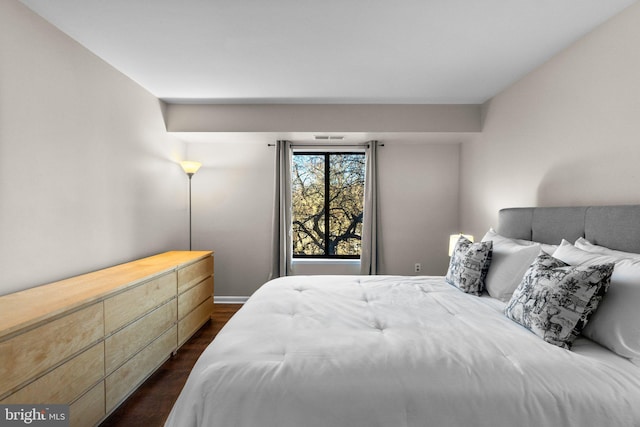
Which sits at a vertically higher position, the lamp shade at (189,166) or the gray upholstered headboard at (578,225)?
the lamp shade at (189,166)

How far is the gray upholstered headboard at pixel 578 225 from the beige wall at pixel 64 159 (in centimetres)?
349

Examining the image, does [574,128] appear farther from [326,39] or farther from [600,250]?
[326,39]

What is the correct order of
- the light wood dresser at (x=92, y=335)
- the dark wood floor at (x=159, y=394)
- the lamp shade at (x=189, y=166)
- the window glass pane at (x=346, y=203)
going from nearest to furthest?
the light wood dresser at (x=92, y=335)
the dark wood floor at (x=159, y=394)
the lamp shade at (x=189, y=166)
the window glass pane at (x=346, y=203)

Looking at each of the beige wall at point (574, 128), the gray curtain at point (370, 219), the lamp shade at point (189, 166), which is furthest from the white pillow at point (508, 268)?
the lamp shade at point (189, 166)

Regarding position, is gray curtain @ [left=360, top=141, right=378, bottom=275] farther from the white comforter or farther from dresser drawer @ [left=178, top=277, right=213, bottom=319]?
the white comforter

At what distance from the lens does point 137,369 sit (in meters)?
2.04

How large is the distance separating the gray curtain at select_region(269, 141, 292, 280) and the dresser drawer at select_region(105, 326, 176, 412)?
5.34ft

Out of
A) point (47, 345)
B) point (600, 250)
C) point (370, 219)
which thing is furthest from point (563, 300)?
point (370, 219)

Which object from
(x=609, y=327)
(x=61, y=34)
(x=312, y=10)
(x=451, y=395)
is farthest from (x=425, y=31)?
(x=61, y=34)

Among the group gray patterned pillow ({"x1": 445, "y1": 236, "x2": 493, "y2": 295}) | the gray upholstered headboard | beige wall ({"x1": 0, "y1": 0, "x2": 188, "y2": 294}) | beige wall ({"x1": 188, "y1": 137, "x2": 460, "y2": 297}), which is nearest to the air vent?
beige wall ({"x1": 188, "y1": 137, "x2": 460, "y2": 297})

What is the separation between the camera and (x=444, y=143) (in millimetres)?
4016

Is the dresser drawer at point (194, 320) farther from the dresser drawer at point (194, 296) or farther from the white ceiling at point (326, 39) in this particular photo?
the white ceiling at point (326, 39)

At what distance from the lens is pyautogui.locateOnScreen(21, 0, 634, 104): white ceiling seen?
5.80 ft

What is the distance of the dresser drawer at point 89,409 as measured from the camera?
1.52 m
